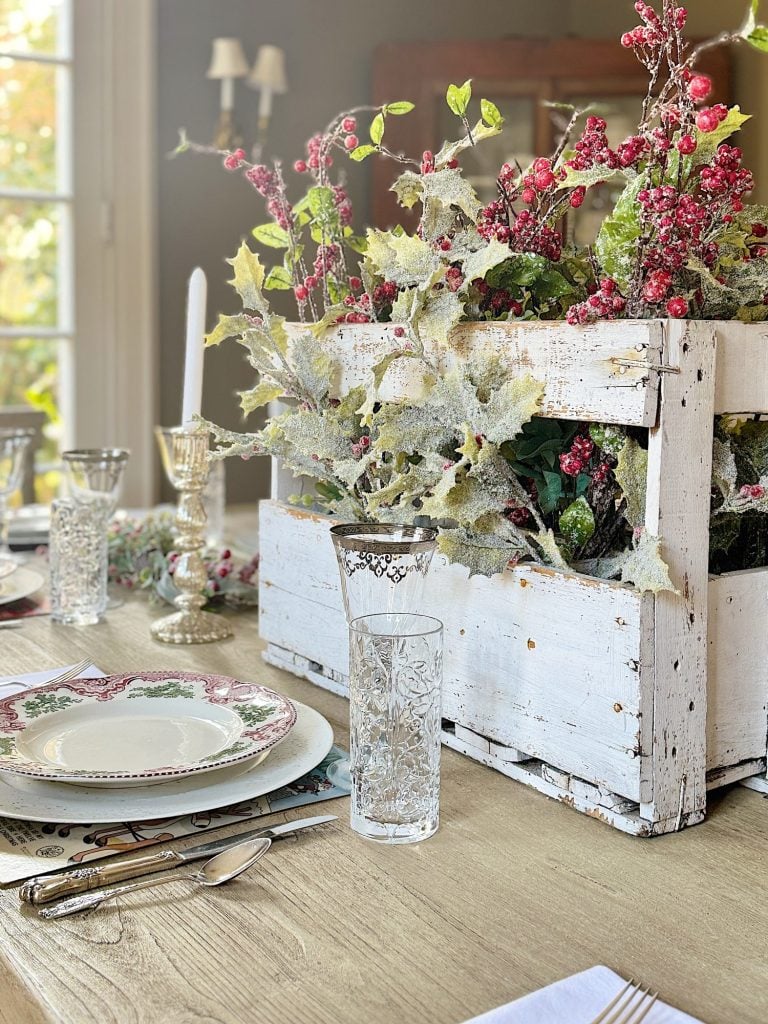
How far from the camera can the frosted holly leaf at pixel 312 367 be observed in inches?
37.6

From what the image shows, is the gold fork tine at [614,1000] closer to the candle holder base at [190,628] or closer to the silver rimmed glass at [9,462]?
the candle holder base at [190,628]

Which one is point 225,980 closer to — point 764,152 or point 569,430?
point 569,430

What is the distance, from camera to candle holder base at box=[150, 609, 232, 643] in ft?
3.95

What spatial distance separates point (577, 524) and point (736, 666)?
0.48 feet

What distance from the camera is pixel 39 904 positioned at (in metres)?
0.63

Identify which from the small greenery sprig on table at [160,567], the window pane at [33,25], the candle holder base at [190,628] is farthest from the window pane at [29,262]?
the candle holder base at [190,628]

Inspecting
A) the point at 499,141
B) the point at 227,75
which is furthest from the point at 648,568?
the point at 499,141

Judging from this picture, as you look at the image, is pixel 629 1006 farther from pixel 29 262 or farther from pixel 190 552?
pixel 29 262

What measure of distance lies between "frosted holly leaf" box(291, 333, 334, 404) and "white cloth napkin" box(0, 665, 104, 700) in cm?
32

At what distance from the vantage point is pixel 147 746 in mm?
Result: 829

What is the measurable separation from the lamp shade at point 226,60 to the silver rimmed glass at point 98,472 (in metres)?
2.22

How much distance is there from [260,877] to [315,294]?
0.56 meters

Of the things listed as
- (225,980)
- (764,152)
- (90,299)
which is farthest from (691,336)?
(764,152)

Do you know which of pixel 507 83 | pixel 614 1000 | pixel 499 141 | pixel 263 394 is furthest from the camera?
pixel 499 141
